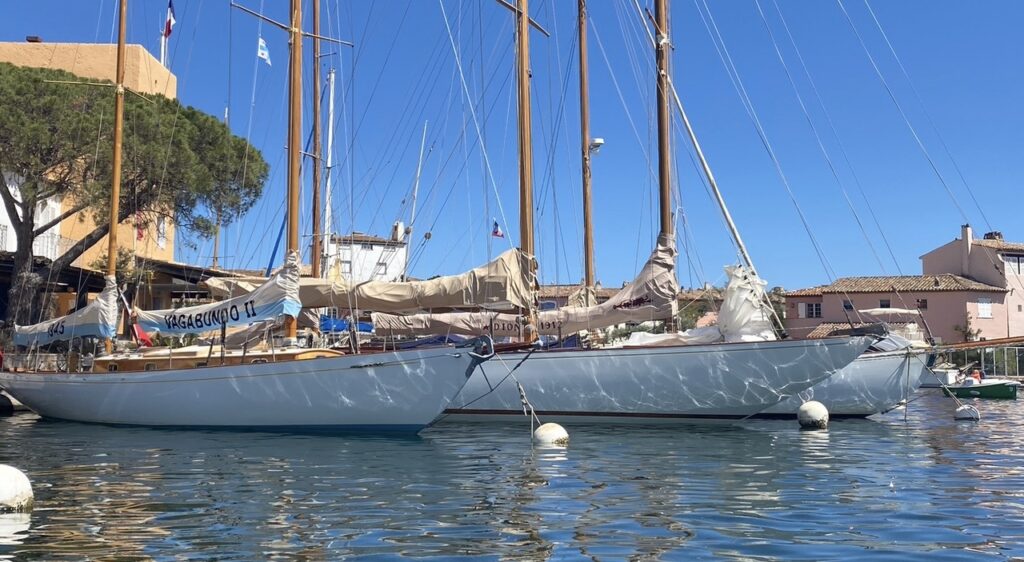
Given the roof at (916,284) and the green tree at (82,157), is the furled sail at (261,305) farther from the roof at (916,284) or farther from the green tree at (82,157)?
the roof at (916,284)

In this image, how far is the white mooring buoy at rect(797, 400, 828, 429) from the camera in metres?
19.8

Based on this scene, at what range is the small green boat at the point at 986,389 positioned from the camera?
36000 millimetres

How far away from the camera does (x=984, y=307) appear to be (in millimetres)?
54906

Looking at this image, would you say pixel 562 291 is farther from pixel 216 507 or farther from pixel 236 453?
pixel 216 507

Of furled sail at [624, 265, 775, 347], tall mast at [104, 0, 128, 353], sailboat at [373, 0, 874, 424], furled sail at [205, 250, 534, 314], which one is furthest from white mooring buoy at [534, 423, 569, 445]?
tall mast at [104, 0, 128, 353]

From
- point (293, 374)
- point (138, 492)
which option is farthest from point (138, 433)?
point (138, 492)

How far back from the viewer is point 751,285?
19.7 m

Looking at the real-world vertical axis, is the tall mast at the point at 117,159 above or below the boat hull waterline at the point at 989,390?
above

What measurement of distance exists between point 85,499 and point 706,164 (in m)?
14.3

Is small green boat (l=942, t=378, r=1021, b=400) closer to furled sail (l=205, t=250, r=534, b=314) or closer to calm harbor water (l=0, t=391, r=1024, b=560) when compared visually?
calm harbor water (l=0, t=391, r=1024, b=560)

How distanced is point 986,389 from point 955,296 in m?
19.3

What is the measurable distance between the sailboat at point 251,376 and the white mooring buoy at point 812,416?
25.2ft

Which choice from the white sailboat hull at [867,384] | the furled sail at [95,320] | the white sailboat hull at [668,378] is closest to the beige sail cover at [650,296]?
the white sailboat hull at [668,378]

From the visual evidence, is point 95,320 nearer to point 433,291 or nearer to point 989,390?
point 433,291
